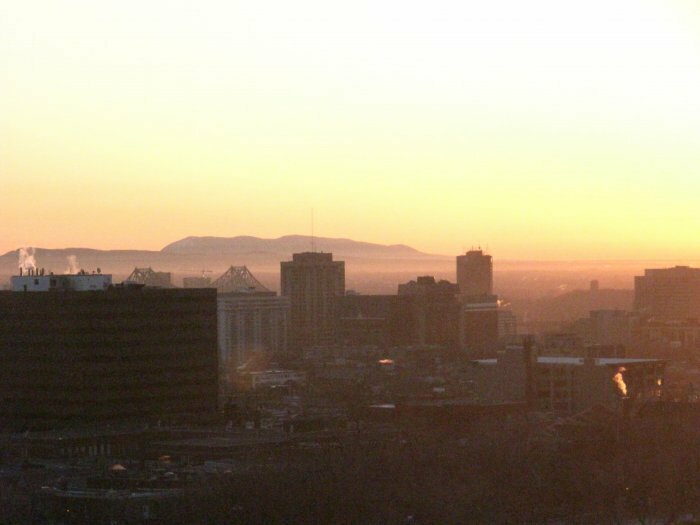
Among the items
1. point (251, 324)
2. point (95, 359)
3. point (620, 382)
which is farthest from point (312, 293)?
point (95, 359)

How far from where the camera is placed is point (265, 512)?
39812mm

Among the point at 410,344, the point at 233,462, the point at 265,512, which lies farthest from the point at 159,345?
the point at 410,344

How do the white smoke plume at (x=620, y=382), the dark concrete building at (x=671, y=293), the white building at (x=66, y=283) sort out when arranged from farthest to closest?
1. the dark concrete building at (x=671, y=293)
2. the white smoke plume at (x=620, y=382)
3. the white building at (x=66, y=283)

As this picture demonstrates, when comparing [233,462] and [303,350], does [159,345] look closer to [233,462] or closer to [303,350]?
[233,462]

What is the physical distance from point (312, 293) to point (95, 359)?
8832 centimetres

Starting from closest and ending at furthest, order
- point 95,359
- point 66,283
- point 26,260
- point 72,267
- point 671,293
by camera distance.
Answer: point 95,359, point 66,283, point 26,260, point 72,267, point 671,293

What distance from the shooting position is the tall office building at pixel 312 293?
14250 cm

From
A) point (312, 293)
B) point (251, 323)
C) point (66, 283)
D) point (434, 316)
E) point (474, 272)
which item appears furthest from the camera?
point (474, 272)

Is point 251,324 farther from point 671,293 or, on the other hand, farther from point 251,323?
point 671,293

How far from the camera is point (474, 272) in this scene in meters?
190

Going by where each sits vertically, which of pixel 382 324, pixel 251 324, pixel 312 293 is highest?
pixel 312 293

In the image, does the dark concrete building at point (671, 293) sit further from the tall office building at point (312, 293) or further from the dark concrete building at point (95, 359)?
the dark concrete building at point (95, 359)

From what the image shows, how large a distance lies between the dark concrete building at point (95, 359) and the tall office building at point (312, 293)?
265ft

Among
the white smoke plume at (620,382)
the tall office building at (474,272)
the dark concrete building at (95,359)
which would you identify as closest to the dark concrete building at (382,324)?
the tall office building at (474,272)
